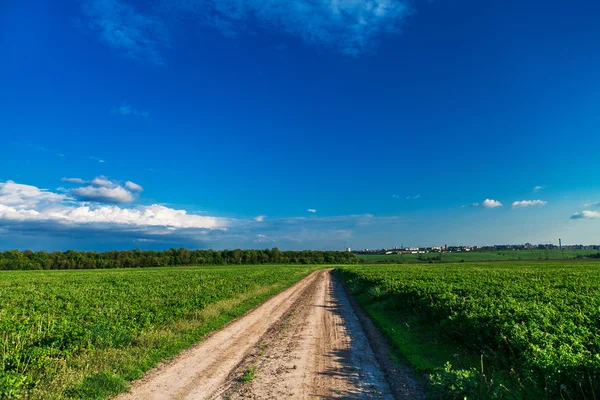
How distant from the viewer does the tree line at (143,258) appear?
140 m

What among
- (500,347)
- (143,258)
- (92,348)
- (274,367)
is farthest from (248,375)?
(143,258)

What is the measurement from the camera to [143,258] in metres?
166

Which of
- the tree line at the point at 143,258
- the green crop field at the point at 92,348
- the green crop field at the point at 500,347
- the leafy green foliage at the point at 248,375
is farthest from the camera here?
the tree line at the point at 143,258

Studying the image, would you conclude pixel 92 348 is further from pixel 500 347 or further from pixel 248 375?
pixel 500 347

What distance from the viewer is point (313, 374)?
33.2ft

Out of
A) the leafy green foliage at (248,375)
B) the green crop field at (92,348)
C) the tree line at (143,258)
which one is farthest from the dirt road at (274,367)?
the tree line at (143,258)

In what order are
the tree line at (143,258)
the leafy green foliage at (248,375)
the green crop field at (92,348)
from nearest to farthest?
the green crop field at (92,348) < the leafy green foliage at (248,375) < the tree line at (143,258)

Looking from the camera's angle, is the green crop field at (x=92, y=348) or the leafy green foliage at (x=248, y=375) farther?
the leafy green foliage at (x=248, y=375)

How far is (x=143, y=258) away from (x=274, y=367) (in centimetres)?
17672

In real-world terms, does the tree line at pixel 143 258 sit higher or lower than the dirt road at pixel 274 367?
lower

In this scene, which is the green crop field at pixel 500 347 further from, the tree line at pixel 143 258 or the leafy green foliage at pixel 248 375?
the tree line at pixel 143 258

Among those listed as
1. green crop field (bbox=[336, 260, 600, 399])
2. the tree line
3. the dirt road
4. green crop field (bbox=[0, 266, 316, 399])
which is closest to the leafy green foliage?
the dirt road

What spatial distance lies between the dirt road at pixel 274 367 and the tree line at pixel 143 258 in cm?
16385

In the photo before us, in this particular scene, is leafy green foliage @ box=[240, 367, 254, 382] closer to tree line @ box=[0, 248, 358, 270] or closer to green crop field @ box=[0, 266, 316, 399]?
green crop field @ box=[0, 266, 316, 399]
